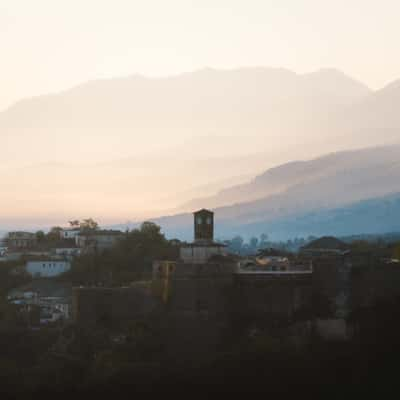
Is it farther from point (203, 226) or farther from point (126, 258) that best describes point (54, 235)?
point (203, 226)

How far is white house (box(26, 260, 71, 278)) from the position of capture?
70750 millimetres

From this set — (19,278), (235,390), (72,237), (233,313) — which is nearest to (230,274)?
(233,313)

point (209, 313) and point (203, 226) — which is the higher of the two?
point (203, 226)

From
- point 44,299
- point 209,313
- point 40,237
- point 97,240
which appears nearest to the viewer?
point 209,313

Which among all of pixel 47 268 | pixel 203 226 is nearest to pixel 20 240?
pixel 47 268

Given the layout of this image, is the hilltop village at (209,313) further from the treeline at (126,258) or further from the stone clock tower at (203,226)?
the treeline at (126,258)

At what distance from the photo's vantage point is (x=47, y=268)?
71438 mm

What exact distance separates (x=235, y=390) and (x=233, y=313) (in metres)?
8.75

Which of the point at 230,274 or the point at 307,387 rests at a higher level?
the point at 230,274


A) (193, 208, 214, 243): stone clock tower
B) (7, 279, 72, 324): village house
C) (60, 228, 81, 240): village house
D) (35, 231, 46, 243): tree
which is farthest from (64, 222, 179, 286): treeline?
(35, 231, 46, 243): tree

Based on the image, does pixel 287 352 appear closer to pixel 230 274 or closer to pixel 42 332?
pixel 230 274

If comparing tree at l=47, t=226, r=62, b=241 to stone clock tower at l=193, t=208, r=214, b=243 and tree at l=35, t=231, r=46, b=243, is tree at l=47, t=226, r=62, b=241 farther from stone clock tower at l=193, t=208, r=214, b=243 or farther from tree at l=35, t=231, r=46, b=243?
stone clock tower at l=193, t=208, r=214, b=243

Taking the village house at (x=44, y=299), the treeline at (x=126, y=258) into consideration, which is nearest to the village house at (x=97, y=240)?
the treeline at (x=126, y=258)

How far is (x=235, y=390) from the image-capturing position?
41.1 metres
